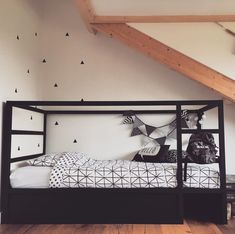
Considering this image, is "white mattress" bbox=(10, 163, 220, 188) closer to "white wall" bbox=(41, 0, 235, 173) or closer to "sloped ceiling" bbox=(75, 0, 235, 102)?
"sloped ceiling" bbox=(75, 0, 235, 102)

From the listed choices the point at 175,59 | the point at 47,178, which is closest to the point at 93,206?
the point at 47,178

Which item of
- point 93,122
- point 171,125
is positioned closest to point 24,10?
point 93,122

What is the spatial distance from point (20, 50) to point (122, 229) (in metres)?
1.93

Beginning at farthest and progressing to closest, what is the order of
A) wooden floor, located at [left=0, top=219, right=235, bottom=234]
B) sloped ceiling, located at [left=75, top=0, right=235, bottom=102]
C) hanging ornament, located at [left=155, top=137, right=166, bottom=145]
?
hanging ornament, located at [left=155, top=137, right=166, bottom=145] < sloped ceiling, located at [left=75, top=0, right=235, bottom=102] < wooden floor, located at [left=0, top=219, right=235, bottom=234]

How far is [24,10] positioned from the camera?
307 cm

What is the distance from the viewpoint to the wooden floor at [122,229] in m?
2.23

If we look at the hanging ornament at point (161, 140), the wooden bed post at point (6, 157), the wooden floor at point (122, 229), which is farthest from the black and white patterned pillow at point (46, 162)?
the hanging ornament at point (161, 140)

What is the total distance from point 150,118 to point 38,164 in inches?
55.5

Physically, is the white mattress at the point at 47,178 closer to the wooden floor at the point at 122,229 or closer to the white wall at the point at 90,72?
the wooden floor at the point at 122,229

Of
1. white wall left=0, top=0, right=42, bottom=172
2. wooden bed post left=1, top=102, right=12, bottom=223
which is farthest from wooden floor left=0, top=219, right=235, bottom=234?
white wall left=0, top=0, right=42, bottom=172

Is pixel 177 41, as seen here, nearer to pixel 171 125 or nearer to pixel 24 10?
pixel 171 125

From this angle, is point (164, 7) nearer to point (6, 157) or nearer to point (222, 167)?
point (222, 167)

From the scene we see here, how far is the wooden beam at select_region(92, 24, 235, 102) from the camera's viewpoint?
111 inches

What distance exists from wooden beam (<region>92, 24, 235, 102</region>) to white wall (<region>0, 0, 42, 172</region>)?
2.50 ft
